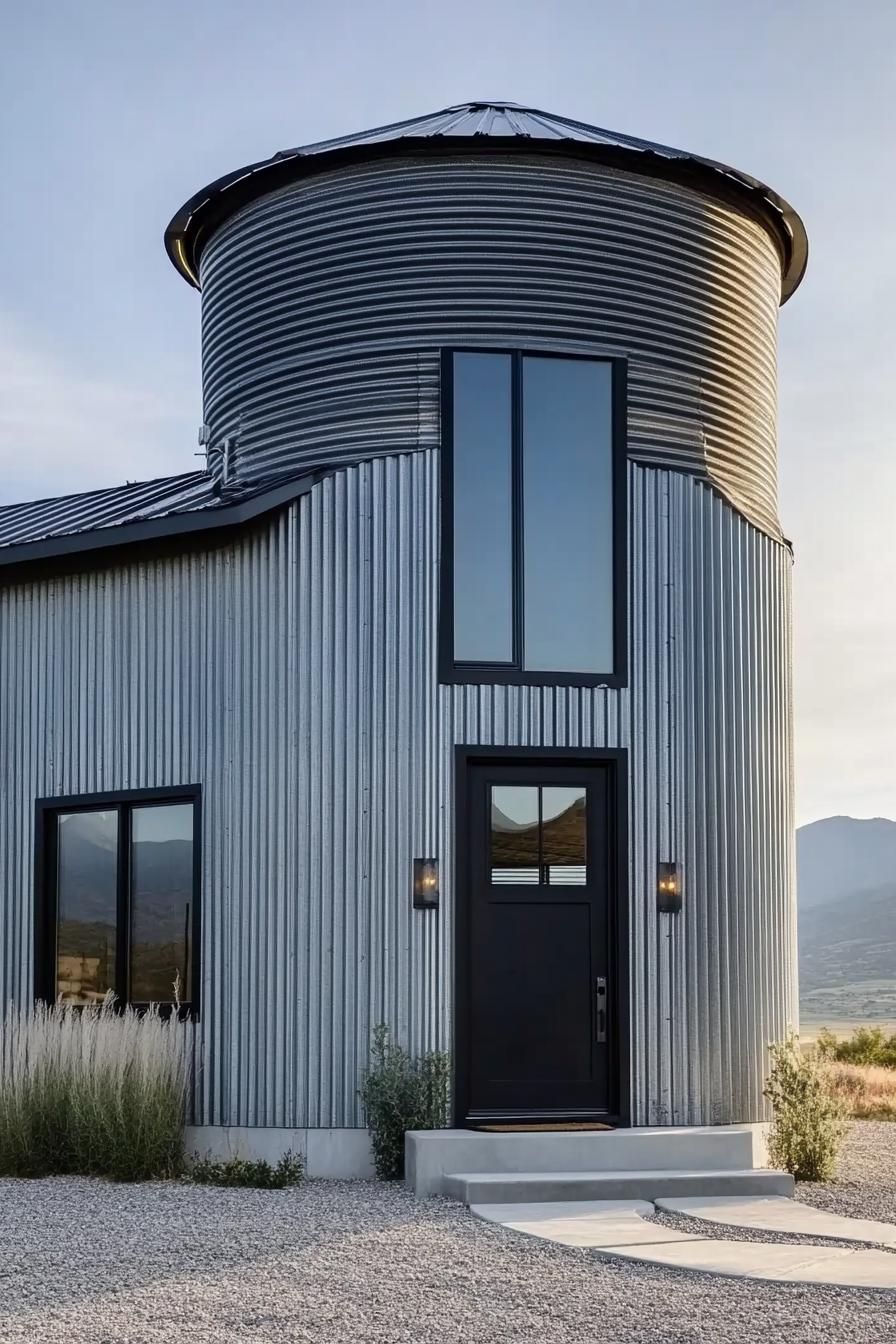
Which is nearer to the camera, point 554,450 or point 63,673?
point 554,450

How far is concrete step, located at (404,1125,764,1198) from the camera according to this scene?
348 inches

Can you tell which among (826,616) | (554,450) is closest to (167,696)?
(554,450)

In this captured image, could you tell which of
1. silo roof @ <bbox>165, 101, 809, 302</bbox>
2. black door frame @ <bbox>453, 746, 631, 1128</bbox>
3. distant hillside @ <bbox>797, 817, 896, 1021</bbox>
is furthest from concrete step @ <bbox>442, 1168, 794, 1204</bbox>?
distant hillside @ <bbox>797, 817, 896, 1021</bbox>

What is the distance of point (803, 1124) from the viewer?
9.58 m

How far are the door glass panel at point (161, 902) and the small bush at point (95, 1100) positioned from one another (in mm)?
577

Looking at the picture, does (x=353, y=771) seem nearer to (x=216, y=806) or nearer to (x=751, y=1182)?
(x=216, y=806)

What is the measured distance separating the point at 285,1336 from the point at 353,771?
4.68m

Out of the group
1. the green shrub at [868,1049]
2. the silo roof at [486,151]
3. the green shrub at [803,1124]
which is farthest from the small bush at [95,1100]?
the green shrub at [868,1049]

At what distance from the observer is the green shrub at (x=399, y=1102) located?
9297 mm

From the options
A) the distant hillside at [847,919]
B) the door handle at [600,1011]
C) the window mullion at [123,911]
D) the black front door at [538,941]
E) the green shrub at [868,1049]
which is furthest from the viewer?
the distant hillside at [847,919]

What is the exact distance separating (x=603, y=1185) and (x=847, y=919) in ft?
289

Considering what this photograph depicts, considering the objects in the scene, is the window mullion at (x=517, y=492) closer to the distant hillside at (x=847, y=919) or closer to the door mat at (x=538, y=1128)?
the door mat at (x=538, y=1128)

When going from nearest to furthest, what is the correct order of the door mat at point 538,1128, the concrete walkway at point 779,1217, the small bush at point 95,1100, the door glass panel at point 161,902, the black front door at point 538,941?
the concrete walkway at point 779,1217 < the door mat at point 538,1128 < the small bush at point 95,1100 < the black front door at point 538,941 < the door glass panel at point 161,902

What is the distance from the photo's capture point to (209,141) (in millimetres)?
13648
